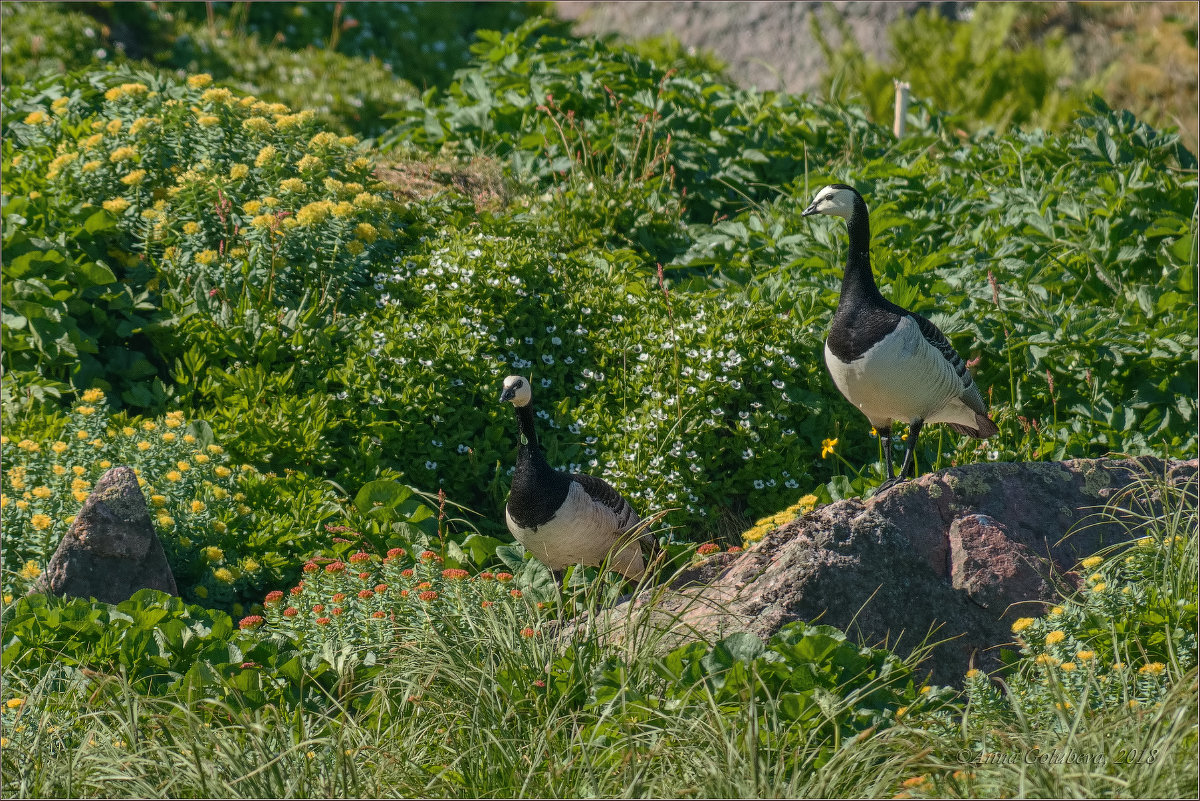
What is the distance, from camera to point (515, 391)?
4.80 metres

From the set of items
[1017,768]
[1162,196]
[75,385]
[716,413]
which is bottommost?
[75,385]

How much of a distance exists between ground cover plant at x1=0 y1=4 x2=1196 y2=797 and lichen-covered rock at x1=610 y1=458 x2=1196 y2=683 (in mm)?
182

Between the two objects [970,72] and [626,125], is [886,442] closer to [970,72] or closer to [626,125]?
[626,125]

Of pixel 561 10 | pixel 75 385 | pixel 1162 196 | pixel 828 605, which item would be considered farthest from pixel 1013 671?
pixel 561 10

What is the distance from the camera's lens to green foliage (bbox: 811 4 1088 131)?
1127 cm

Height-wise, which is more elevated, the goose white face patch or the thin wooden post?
the goose white face patch

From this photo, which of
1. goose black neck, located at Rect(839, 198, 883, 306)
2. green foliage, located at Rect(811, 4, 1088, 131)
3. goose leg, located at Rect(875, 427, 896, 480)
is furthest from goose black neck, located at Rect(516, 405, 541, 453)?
green foliage, located at Rect(811, 4, 1088, 131)

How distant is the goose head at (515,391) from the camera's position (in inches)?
189

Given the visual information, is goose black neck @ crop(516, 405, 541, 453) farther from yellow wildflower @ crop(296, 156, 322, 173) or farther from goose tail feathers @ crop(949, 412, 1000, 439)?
yellow wildflower @ crop(296, 156, 322, 173)

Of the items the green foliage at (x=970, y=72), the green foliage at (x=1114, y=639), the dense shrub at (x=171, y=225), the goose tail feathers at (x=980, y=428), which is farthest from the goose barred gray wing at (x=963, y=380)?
the green foliage at (x=970, y=72)

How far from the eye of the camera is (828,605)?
13.7ft

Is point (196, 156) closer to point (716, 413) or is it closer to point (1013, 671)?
point (716, 413)

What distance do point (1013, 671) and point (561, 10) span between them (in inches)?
450

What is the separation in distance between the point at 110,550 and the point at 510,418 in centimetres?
208
